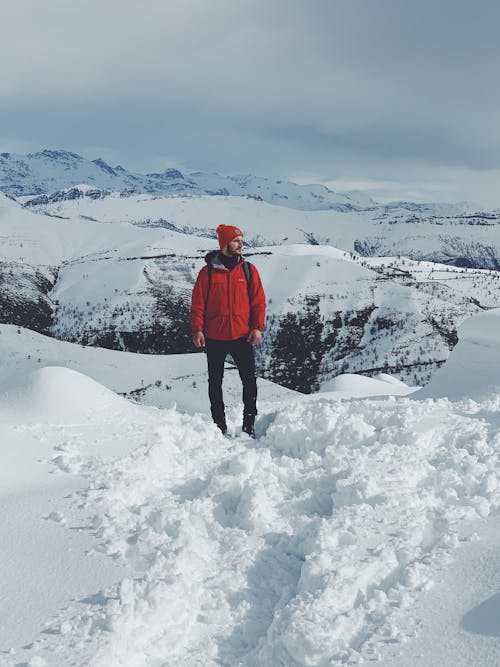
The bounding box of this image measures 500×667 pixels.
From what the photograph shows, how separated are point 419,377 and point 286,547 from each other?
230 feet

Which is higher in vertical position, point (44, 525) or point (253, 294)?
point (253, 294)

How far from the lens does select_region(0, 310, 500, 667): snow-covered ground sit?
9.63 feet

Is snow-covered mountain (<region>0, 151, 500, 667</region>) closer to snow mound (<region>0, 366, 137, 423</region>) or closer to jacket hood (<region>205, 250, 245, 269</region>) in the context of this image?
snow mound (<region>0, 366, 137, 423</region>)

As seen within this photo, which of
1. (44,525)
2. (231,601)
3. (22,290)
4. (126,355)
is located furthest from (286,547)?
(22,290)

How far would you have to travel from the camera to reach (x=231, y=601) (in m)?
3.44

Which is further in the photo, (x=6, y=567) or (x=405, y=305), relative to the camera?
(x=405, y=305)

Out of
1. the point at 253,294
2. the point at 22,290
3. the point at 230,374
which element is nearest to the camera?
the point at 253,294

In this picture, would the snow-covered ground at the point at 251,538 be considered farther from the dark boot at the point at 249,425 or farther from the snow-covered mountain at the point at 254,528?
the dark boot at the point at 249,425

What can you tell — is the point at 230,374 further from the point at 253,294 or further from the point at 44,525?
the point at 44,525

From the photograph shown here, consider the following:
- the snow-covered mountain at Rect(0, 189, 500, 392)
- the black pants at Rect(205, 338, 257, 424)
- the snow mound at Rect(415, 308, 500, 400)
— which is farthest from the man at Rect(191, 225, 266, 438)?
the snow-covered mountain at Rect(0, 189, 500, 392)

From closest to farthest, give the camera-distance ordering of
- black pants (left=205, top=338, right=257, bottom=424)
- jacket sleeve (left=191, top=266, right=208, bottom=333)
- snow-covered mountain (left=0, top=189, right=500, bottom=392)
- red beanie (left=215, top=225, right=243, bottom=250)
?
1. red beanie (left=215, top=225, right=243, bottom=250)
2. jacket sleeve (left=191, top=266, right=208, bottom=333)
3. black pants (left=205, top=338, right=257, bottom=424)
4. snow-covered mountain (left=0, top=189, right=500, bottom=392)

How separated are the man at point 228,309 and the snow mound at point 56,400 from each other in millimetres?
1556

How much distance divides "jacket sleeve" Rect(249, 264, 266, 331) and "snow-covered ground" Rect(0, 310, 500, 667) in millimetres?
1271

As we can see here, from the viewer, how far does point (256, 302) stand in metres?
6.88
